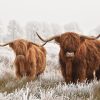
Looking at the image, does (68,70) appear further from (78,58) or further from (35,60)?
(35,60)

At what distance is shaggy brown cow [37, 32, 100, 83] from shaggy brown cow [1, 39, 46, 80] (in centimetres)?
173

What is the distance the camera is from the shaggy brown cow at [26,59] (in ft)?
34.8

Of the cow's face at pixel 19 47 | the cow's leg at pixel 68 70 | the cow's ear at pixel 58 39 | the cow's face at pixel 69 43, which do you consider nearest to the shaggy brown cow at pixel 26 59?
the cow's face at pixel 19 47

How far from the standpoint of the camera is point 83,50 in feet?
29.4

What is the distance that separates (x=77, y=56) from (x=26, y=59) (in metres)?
2.74

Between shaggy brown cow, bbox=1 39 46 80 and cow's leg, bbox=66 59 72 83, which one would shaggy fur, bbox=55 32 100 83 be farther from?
shaggy brown cow, bbox=1 39 46 80

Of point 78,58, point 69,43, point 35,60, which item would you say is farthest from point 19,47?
point 69,43

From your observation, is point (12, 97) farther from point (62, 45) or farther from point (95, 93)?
point (62, 45)

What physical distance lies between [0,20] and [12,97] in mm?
100352

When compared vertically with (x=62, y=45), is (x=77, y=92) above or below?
below

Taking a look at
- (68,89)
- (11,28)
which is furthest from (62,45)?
(11,28)

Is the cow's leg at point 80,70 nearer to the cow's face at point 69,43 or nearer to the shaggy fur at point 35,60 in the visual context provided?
the cow's face at point 69,43

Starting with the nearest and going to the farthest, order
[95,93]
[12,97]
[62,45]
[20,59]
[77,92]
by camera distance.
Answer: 1. [12,97]
2. [95,93]
3. [77,92]
4. [62,45]
5. [20,59]

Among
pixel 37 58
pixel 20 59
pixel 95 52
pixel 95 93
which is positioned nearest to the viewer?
pixel 95 93
